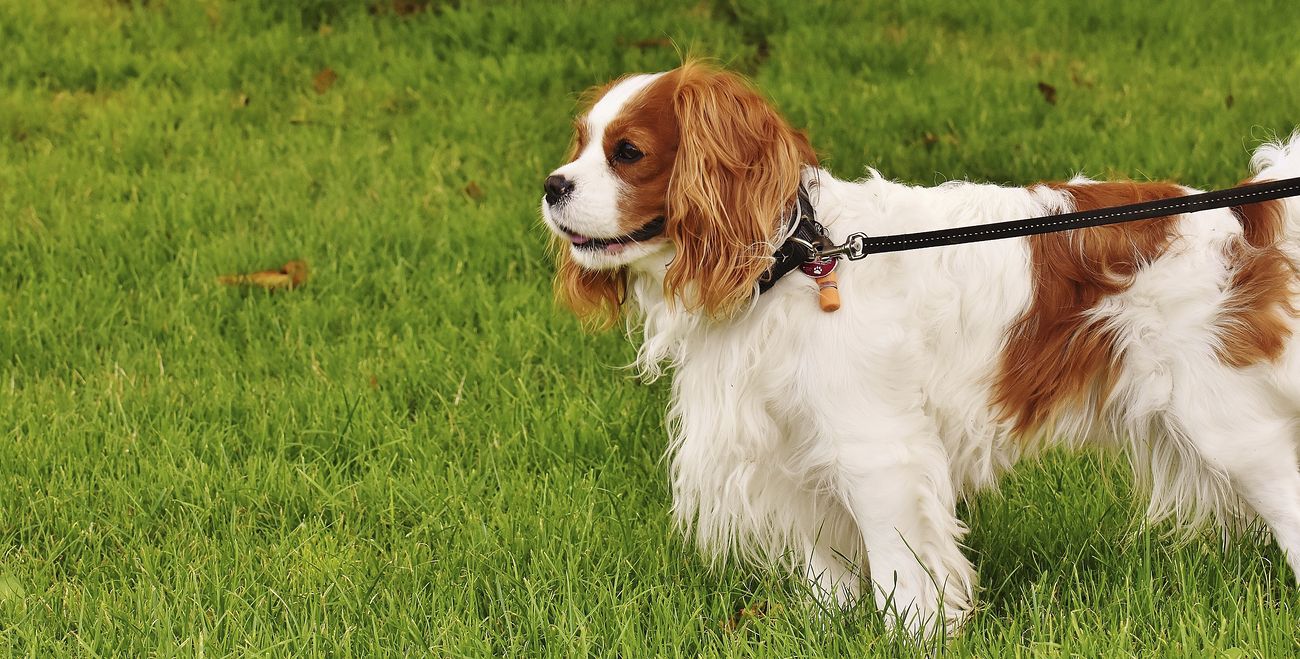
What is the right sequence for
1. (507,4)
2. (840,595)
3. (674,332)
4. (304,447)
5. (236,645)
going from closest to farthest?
(236,645), (674,332), (840,595), (304,447), (507,4)

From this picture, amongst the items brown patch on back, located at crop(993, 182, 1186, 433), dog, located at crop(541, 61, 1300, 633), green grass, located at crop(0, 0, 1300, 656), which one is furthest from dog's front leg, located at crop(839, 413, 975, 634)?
brown patch on back, located at crop(993, 182, 1186, 433)

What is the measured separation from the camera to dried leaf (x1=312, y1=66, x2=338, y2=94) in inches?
267

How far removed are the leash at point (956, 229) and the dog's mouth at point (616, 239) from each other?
26 cm

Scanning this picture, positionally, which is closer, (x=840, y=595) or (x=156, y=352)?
(x=840, y=595)

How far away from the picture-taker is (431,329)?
4.55 metres

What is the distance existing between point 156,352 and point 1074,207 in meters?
3.10

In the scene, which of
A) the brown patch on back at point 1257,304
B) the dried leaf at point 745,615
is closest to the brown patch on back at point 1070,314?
the brown patch on back at point 1257,304

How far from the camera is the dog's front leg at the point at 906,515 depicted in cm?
275

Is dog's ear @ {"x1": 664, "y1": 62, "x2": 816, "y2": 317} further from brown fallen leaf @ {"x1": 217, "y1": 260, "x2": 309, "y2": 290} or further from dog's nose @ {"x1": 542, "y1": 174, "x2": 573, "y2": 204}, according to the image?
brown fallen leaf @ {"x1": 217, "y1": 260, "x2": 309, "y2": 290}

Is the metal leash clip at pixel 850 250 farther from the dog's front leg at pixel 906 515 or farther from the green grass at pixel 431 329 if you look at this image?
the green grass at pixel 431 329

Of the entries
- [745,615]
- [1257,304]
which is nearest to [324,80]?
[745,615]

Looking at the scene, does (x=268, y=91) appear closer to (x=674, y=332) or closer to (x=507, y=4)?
(x=507, y=4)

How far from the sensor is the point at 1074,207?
2896 millimetres

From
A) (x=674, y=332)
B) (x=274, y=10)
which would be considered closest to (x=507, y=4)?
(x=274, y=10)
